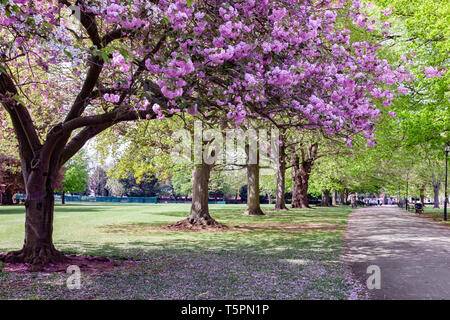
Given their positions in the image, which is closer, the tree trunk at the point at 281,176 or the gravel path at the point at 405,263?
the gravel path at the point at 405,263

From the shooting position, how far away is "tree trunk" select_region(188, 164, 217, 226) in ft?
63.5

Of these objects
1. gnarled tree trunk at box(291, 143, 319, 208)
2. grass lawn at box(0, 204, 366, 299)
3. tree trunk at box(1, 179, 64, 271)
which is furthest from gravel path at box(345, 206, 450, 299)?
gnarled tree trunk at box(291, 143, 319, 208)

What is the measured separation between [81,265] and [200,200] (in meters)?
11.3


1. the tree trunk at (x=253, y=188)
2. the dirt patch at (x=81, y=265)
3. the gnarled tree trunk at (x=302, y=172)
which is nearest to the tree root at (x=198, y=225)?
the dirt patch at (x=81, y=265)

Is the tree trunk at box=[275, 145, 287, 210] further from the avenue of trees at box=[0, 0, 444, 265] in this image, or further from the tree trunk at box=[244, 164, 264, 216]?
the avenue of trees at box=[0, 0, 444, 265]

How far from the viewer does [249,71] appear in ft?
21.9

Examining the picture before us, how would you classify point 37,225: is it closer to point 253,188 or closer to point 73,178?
point 253,188

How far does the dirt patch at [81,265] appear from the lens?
319 inches

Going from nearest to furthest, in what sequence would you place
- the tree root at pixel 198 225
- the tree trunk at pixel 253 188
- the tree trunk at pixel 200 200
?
the tree root at pixel 198 225, the tree trunk at pixel 200 200, the tree trunk at pixel 253 188

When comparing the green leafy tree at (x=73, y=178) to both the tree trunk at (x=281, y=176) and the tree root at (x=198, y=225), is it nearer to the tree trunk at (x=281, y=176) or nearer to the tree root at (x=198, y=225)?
the tree trunk at (x=281, y=176)

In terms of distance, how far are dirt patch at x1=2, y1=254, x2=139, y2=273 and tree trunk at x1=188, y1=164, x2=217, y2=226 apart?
983 centimetres

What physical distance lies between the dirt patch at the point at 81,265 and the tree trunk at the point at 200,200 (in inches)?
387

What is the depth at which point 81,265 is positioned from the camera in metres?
8.70
